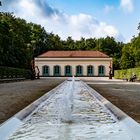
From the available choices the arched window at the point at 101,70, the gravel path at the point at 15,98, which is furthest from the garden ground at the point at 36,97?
the arched window at the point at 101,70

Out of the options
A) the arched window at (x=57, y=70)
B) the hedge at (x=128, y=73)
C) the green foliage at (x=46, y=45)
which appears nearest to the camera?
the hedge at (x=128, y=73)

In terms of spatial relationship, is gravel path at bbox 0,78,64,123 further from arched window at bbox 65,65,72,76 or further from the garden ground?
arched window at bbox 65,65,72,76

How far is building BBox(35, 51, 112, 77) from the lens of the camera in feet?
238

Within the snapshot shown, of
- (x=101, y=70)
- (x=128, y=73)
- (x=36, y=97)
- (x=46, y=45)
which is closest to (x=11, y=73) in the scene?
(x=128, y=73)

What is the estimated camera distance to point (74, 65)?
2889 inches

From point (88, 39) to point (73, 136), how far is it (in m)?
89.7

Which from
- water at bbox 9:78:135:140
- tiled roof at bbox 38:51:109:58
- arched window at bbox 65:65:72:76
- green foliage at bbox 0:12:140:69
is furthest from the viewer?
tiled roof at bbox 38:51:109:58

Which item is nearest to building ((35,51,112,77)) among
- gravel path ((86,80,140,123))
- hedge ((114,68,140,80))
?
hedge ((114,68,140,80))

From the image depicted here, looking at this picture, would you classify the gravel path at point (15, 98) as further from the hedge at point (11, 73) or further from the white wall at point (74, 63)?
the white wall at point (74, 63)

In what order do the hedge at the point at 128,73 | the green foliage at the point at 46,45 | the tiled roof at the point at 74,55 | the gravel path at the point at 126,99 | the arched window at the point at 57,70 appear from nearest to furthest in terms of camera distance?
the gravel path at the point at 126,99, the hedge at the point at 128,73, the green foliage at the point at 46,45, the arched window at the point at 57,70, the tiled roof at the point at 74,55

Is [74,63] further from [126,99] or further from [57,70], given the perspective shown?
[126,99]

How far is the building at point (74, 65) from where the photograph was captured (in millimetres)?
72625

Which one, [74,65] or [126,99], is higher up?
[74,65]

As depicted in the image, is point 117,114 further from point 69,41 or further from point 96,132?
point 69,41
